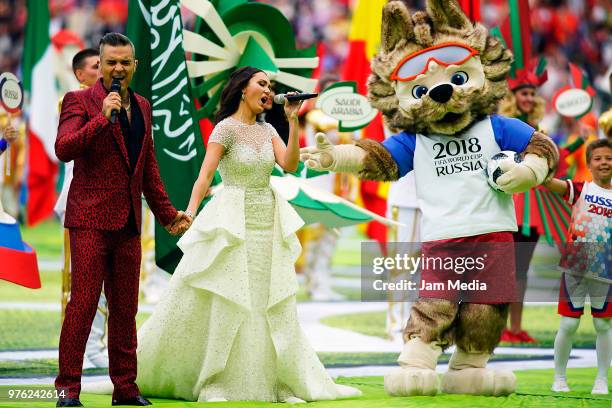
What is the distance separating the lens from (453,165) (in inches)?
235

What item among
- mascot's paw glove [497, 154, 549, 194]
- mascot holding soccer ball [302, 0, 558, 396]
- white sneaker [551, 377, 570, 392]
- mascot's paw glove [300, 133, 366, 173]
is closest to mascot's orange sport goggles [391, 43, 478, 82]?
mascot holding soccer ball [302, 0, 558, 396]

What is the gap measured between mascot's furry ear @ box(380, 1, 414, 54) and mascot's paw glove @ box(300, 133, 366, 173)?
669mm

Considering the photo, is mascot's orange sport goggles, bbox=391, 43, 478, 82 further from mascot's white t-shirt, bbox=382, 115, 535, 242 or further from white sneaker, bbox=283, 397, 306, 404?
white sneaker, bbox=283, 397, 306, 404

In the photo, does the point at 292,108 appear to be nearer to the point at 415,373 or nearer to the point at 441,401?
the point at 415,373

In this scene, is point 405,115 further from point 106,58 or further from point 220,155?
point 106,58

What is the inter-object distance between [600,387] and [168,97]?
2.97 meters

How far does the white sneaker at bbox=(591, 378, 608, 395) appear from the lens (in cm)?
621

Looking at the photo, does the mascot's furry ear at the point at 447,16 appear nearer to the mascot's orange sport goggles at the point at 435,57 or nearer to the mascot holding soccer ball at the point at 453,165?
the mascot holding soccer ball at the point at 453,165

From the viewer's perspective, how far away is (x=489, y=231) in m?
5.91

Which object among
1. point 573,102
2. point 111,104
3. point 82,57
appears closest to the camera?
point 111,104

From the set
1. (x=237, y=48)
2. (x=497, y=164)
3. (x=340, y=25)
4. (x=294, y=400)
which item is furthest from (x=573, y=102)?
(x=340, y=25)

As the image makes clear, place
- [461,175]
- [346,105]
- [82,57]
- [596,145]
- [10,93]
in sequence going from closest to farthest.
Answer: [461,175]
[10,93]
[596,145]
[82,57]
[346,105]

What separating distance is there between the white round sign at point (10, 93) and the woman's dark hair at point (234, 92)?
4.57ft

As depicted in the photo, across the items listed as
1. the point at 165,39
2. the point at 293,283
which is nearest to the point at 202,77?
the point at 165,39
